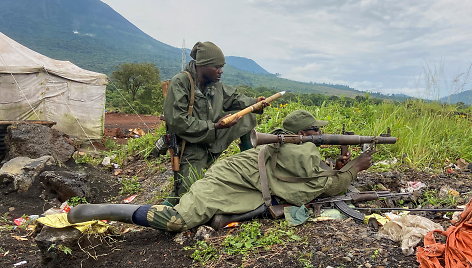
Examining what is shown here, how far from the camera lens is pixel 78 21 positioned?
19000 cm

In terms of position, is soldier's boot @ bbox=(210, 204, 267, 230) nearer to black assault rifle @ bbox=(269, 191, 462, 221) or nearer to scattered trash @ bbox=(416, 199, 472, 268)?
black assault rifle @ bbox=(269, 191, 462, 221)

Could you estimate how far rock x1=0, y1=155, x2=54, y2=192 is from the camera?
6.73 meters

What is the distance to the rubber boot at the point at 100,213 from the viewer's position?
143 inches

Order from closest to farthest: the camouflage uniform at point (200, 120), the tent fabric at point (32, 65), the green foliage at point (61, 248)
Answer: the green foliage at point (61, 248) < the camouflage uniform at point (200, 120) < the tent fabric at point (32, 65)

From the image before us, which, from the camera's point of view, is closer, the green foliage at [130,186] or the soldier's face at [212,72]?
the soldier's face at [212,72]

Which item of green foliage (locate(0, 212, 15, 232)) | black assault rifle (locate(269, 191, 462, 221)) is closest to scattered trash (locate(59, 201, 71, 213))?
green foliage (locate(0, 212, 15, 232))

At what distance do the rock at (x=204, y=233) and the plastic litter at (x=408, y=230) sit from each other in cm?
147

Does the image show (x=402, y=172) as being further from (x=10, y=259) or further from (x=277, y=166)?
(x=10, y=259)

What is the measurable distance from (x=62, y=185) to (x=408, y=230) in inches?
204

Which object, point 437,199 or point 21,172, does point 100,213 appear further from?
point 21,172

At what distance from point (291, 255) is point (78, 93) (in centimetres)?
1078

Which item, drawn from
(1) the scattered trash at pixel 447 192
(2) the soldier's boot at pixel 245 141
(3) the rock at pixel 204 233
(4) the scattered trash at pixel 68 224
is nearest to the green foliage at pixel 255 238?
(3) the rock at pixel 204 233

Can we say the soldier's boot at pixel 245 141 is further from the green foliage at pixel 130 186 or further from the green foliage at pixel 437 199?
the green foliage at pixel 130 186

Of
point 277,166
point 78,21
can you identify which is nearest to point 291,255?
point 277,166
